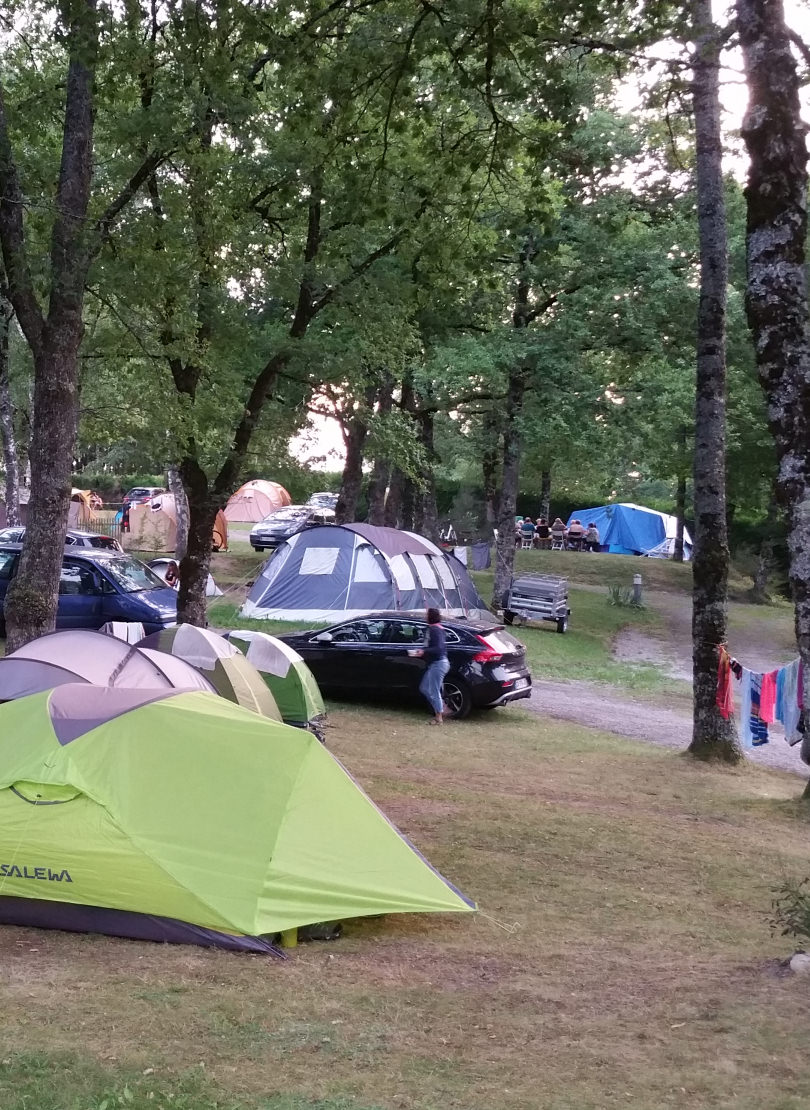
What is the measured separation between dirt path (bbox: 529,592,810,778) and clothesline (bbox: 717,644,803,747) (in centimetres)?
152

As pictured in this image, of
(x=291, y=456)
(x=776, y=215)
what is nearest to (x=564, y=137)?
(x=776, y=215)

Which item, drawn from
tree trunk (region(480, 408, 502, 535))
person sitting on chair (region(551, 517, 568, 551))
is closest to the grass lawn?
tree trunk (region(480, 408, 502, 535))

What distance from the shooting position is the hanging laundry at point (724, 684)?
11656 mm

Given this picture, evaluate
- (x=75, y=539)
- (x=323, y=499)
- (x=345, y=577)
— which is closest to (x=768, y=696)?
(x=345, y=577)

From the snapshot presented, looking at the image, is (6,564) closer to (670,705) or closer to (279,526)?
(670,705)

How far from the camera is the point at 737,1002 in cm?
476

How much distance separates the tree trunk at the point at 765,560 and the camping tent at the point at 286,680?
22330 millimetres

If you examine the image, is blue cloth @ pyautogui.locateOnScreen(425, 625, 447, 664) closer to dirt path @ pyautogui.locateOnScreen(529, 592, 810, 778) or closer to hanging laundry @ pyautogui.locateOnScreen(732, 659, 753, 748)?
dirt path @ pyautogui.locateOnScreen(529, 592, 810, 778)

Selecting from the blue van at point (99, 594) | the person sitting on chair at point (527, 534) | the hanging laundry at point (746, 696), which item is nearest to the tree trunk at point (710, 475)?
the hanging laundry at point (746, 696)

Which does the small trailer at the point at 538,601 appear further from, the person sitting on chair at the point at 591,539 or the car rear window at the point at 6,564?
the person sitting on chair at the point at 591,539

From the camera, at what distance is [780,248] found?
5.86 meters

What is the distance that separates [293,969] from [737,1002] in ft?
7.28

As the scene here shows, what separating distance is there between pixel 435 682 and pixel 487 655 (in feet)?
2.70

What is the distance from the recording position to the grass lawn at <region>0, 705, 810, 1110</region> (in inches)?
156
